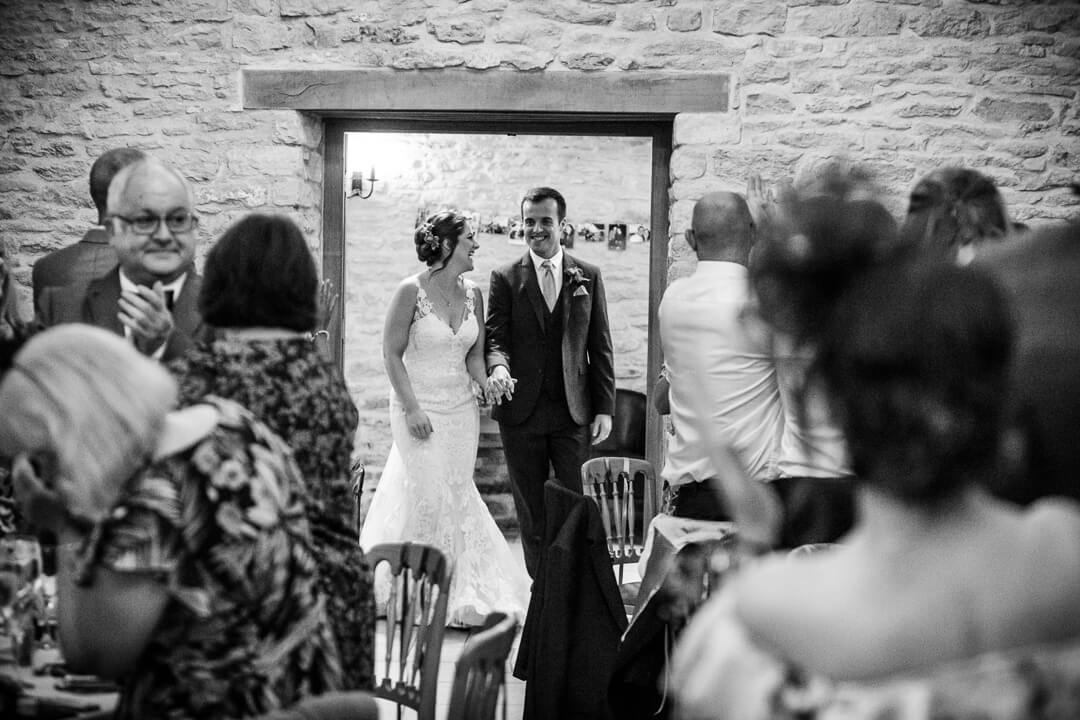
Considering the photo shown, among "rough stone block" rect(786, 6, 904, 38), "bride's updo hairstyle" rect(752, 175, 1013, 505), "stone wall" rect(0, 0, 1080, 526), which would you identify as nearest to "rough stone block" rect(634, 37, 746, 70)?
"stone wall" rect(0, 0, 1080, 526)

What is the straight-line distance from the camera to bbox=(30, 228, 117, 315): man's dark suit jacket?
3.48m

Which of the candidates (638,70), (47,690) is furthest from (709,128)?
(47,690)

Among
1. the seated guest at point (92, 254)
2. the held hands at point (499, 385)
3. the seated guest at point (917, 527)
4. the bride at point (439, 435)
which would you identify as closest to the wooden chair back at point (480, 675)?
the seated guest at point (917, 527)

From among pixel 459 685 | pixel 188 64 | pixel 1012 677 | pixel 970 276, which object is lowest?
pixel 459 685

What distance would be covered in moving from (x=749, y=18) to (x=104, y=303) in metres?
3.57

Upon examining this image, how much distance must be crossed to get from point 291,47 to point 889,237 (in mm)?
4860

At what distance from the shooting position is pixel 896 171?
5.47 m

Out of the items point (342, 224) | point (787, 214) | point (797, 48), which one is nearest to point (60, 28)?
point (342, 224)

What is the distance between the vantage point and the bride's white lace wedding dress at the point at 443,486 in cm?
523

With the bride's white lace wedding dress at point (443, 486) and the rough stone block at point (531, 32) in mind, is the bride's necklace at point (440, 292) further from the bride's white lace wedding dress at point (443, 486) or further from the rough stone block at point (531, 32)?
the rough stone block at point (531, 32)

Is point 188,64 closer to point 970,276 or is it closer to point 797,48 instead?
point 797,48

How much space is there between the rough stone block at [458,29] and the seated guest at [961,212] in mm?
3505

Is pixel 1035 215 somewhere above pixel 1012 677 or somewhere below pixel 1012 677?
above

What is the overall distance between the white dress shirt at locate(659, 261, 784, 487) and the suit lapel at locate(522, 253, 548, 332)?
8.34 feet
